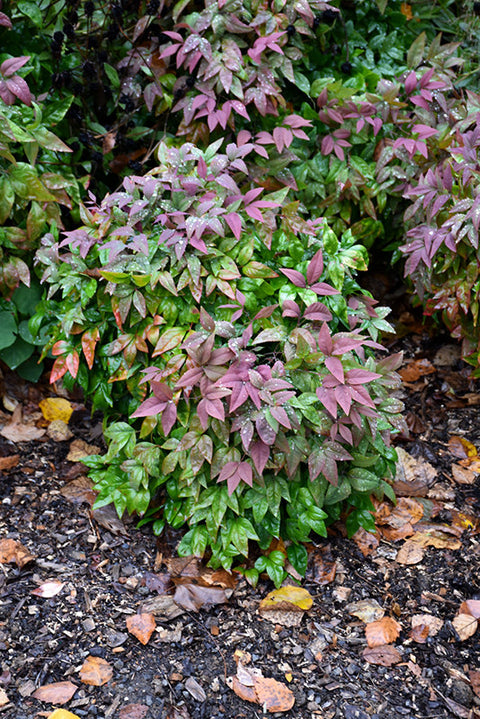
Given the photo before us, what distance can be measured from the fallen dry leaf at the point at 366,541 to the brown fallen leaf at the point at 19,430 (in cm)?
159

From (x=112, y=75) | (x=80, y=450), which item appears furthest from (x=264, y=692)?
(x=112, y=75)

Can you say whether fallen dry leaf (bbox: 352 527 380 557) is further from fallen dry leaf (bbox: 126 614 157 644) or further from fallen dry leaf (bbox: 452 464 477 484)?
fallen dry leaf (bbox: 126 614 157 644)

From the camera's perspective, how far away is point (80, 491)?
270 cm

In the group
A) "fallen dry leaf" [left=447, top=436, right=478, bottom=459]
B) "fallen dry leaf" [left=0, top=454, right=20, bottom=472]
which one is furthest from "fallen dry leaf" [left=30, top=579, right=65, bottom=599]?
"fallen dry leaf" [left=447, top=436, right=478, bottom=459]

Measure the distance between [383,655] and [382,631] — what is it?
9 centimetres

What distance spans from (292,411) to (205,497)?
1.67ft

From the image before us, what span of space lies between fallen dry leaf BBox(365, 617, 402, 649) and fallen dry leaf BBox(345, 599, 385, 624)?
23mm

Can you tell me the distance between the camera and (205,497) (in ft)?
7.46

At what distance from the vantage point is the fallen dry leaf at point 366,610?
7.30ft

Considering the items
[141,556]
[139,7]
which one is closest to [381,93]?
[139,7]

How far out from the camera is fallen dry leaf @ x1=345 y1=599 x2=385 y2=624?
2.22 meters

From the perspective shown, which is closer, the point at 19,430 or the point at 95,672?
the point at 95,672

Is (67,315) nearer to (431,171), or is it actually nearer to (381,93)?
(431,171)

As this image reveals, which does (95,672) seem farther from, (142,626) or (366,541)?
(366,541)
